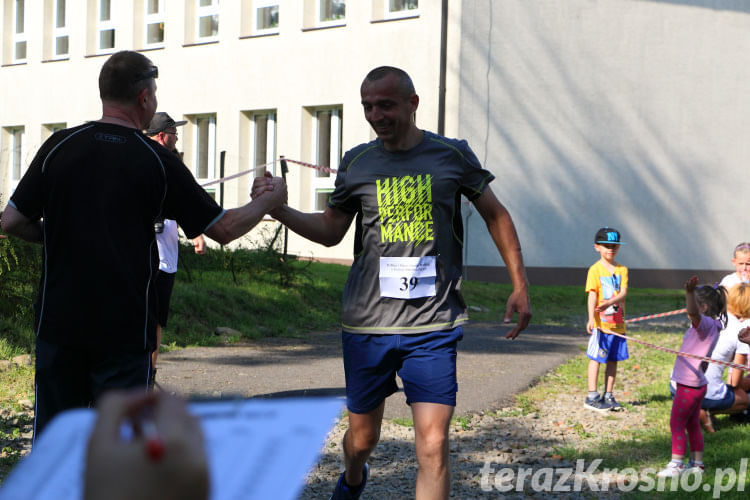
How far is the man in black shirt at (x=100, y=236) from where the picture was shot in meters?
3.67

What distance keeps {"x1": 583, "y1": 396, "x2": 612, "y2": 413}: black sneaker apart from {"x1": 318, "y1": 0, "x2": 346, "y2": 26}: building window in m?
18.3

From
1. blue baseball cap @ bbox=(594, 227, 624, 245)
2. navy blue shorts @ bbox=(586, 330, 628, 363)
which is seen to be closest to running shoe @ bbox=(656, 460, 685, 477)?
navy blue shorts @ bbox=(586, 330, 628, 363)

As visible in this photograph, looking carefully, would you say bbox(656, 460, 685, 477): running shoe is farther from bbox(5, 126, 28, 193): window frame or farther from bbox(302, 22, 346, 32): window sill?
bbox(5, 126, 28, 193): window frame

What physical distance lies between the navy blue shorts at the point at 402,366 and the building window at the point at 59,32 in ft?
93.2

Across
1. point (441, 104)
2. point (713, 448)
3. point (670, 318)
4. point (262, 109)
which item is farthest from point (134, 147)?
point (262, 109)

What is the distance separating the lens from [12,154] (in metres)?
31.0

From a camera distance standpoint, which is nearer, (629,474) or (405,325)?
(405,325)

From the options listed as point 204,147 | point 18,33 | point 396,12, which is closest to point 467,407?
point 396,12

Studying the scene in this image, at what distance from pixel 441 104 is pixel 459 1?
8.06ft

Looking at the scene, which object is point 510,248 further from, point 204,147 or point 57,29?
point 57,29

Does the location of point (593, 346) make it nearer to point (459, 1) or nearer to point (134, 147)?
point (134, 147)

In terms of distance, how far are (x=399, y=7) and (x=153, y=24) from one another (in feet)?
27.3

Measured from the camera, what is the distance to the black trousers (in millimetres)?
3740

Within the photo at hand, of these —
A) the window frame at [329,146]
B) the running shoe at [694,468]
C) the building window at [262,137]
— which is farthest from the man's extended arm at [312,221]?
the building window at [262,137]
